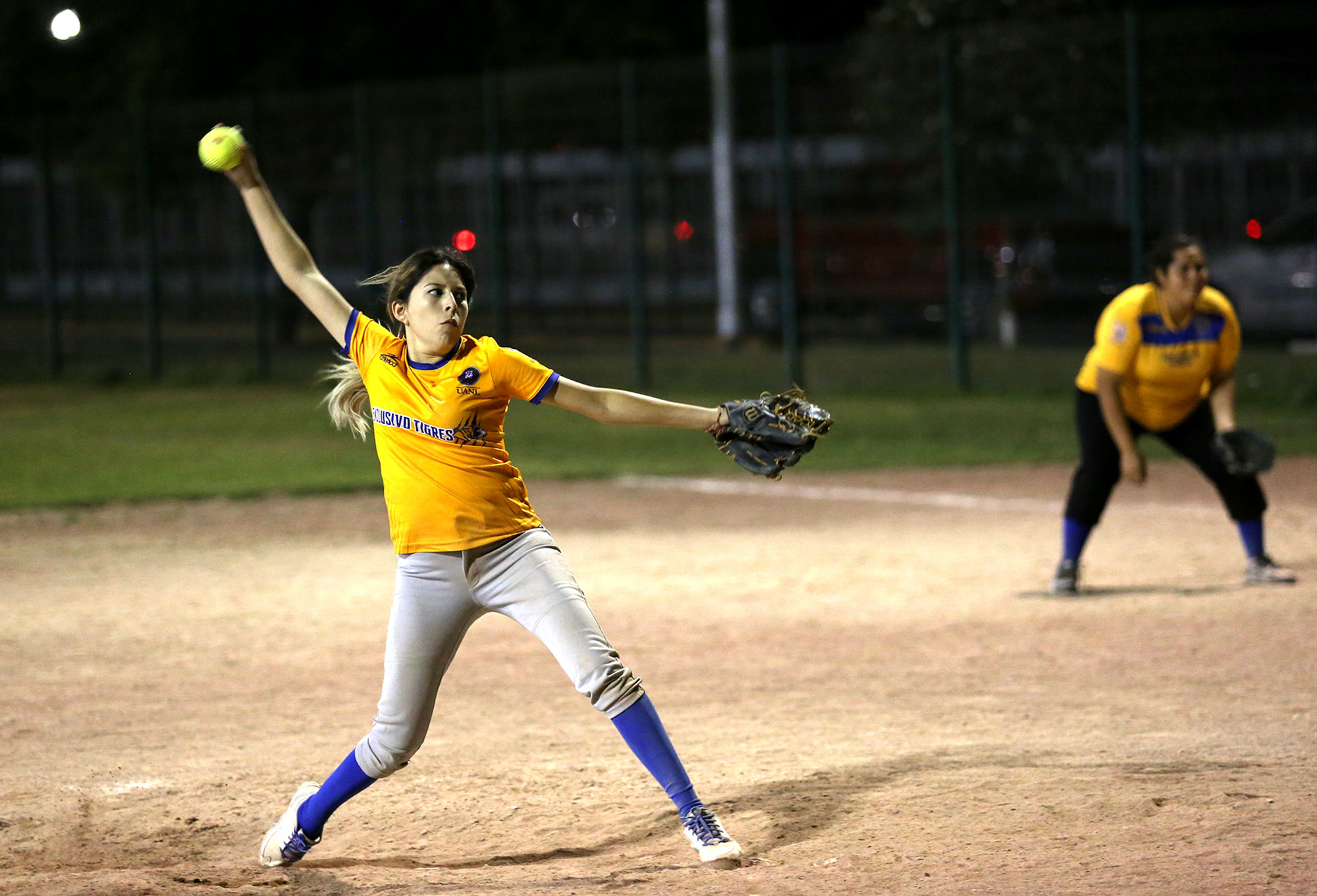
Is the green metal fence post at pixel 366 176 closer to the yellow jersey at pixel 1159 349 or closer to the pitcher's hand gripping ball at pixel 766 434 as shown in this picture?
the yellow jersey at pixel 1159 349

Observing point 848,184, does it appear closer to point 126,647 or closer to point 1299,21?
point 1299,21

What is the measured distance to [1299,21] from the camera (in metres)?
17.4

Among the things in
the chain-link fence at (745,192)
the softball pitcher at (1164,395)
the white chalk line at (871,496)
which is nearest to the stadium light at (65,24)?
the white chalk line at (871,496)

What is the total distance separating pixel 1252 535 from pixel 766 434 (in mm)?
4841

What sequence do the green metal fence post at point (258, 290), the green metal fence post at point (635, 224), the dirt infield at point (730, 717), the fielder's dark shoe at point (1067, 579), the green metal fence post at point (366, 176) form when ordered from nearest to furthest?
the dirt infield at point (730, 717)
the fielder's dark shoe at point (1067, 579)
the green metal fence post at point (635, 224)
the green metal fence post at point (366, 176)
the green metal fence post at point (258, 290)

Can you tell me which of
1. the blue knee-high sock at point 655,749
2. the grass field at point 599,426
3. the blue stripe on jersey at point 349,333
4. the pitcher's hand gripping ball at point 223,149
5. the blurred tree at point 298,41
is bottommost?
the blue knee-high sock at point 655,749

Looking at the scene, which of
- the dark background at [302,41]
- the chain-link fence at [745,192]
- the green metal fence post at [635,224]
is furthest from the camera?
the dark background at [302,41]

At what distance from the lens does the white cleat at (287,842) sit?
491 cm

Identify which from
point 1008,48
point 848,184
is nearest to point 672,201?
point 848,184

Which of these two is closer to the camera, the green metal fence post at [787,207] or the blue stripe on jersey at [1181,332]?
the blue stripe on jersey at [1181,332]

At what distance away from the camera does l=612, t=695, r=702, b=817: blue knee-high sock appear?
4.73 meters

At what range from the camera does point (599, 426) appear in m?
18.5

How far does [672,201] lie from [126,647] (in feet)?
55.2

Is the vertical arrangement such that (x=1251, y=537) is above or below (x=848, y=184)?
below
